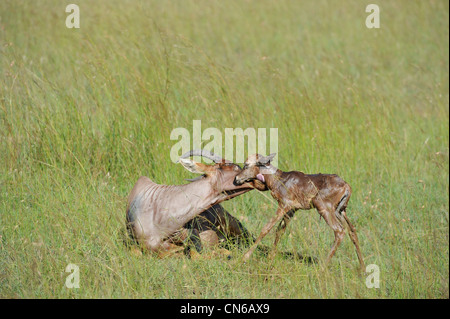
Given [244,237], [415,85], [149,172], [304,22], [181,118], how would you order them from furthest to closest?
[304,22], [415,85], [181,118], [149,172], [244,237]

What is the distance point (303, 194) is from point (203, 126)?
2.79 meters

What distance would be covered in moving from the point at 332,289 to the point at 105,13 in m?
6.52

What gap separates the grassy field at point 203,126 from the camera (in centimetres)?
522

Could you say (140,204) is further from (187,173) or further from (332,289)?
(332,289)

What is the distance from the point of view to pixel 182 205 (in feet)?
18.6

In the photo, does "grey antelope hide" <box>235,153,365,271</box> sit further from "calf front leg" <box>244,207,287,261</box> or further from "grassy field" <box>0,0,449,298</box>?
"grassy field" <box>0,0,449,298</box>

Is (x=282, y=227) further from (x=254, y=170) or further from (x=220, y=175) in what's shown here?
(x=220, y=175)

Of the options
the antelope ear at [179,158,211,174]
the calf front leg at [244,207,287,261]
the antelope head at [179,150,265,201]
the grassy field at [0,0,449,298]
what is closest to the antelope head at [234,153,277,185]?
the antelope head at [179,150,265,201]

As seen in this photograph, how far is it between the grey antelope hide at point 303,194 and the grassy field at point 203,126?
25cm

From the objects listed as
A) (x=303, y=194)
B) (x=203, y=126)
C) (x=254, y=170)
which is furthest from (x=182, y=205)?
(x=203, y=126)

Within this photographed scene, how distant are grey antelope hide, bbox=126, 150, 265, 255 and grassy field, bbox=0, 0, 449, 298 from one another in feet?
0.62

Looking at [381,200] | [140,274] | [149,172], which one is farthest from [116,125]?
[381,200]

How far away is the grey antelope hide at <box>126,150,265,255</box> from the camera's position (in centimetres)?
552

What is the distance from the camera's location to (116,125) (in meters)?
7.37
